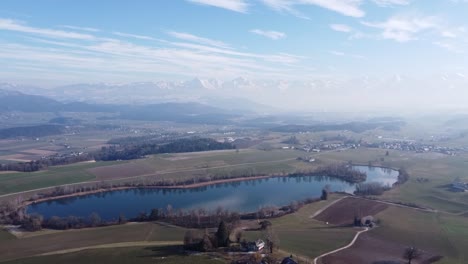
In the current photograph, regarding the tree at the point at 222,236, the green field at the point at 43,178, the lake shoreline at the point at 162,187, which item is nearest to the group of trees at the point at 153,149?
the green field at the point at 43,178

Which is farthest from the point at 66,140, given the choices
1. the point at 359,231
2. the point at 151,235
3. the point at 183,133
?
the point at 359,231

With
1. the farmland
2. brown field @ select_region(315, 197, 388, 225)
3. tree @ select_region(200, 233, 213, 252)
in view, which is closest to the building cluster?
the farmland

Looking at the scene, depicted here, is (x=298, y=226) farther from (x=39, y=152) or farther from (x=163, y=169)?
(x=39, y=152)

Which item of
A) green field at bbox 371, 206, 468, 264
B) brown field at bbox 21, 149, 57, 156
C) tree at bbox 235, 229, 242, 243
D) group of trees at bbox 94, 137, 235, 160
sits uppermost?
group of trees at bbox 94, 137, 235, 160

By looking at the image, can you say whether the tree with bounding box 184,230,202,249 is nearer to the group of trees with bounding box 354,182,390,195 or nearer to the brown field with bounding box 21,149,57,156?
the group of trees with bounding box 354,182,390,195

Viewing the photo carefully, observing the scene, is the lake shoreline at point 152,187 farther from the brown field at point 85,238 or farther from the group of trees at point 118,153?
the group of trees at point 118,153

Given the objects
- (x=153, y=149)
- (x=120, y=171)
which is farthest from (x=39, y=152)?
(x=120, y=171)
